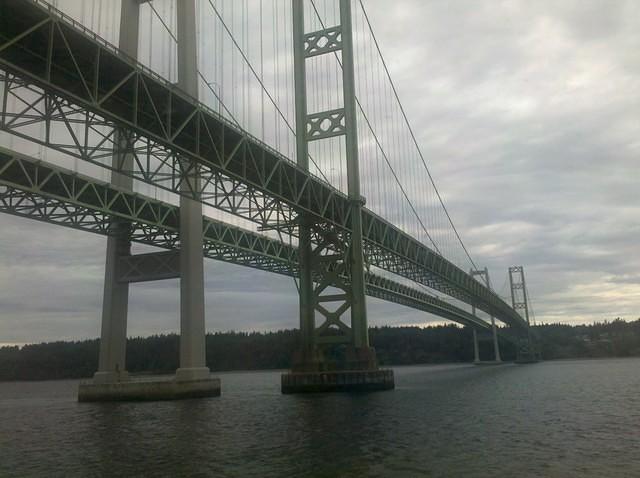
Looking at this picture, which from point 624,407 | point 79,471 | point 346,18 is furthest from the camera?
point 346,18

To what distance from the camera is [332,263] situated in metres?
41.9

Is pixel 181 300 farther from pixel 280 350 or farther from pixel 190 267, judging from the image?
pixel 280 350

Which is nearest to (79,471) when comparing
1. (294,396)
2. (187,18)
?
(294,396)

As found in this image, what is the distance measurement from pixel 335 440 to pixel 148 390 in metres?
19.2

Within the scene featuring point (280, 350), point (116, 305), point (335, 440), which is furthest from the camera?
point (280, 350)

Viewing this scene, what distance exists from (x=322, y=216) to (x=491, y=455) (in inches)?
942

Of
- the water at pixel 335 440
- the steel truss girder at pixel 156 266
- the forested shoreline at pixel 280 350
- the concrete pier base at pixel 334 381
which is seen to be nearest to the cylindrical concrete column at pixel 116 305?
the steel truss girder at pixel 156 266

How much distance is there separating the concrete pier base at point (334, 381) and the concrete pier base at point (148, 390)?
4596mm

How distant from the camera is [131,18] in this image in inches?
1479

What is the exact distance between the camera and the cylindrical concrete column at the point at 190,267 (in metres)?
33.8

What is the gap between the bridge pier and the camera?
111 feet

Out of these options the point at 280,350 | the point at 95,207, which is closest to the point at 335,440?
the point at 95,207

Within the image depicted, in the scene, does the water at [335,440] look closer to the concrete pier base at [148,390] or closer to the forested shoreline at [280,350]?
the concrete pier base at [148,390]

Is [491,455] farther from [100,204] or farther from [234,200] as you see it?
[100,204]
